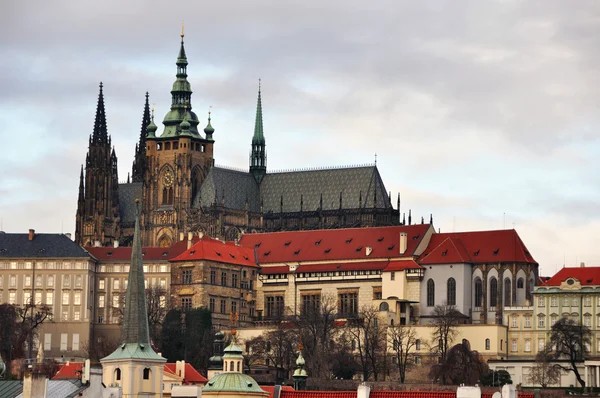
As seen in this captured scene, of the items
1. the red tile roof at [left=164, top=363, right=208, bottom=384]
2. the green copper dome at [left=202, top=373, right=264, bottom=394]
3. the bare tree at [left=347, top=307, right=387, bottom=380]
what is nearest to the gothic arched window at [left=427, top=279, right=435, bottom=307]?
the bare tree at [left=347, top=307, right=387, bottom=380]

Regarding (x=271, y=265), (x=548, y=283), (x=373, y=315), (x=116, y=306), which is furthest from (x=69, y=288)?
(x=548, y=283)

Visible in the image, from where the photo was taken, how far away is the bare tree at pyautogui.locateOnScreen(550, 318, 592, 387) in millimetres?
165375

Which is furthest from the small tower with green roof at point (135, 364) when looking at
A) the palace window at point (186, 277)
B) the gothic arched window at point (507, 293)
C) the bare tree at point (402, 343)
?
the palace window at point (186, 277)

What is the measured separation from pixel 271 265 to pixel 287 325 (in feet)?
41.9

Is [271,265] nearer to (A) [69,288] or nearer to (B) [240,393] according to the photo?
(A) [69,288]

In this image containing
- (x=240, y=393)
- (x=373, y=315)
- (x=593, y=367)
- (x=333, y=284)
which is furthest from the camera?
(x=333, y=284)

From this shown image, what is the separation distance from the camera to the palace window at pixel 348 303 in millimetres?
183375

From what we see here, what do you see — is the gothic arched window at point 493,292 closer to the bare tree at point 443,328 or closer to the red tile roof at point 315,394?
the bare tree at point 443,328

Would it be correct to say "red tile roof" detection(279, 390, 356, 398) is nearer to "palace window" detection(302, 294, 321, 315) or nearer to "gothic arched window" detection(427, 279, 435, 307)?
"gothic arched window" detection(427, 279, 435, 307)

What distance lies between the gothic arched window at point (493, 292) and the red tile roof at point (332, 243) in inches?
329

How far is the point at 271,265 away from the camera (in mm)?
190750

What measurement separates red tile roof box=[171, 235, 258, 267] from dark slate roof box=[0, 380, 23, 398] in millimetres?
92539

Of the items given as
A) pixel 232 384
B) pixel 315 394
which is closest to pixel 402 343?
pixel 315 394

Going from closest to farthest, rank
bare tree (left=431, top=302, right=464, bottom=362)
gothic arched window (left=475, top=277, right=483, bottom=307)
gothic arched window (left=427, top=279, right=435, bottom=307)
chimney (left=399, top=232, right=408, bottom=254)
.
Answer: bare tree (left=431, top=302, right=464, bottom=362), gothic arched window (left=475, top=277, right=483, bottom=307), gothic arched window (left=427, top=279, right=435, bottom=307), chimney (left=399, top=232, right=408, bottom=254)
